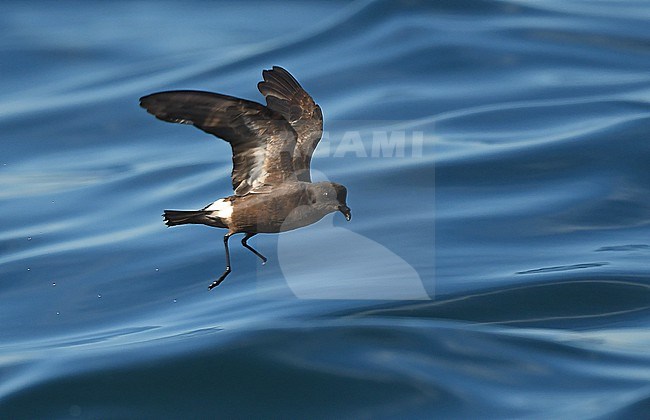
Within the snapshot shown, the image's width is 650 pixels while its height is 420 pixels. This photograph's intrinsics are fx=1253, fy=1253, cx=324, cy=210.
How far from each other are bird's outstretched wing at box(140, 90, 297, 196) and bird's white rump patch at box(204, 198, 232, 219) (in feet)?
0.58

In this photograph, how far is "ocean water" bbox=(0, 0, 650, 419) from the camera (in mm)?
11109

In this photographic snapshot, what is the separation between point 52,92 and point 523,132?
27.6 ft

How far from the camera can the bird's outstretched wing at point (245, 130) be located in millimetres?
5852

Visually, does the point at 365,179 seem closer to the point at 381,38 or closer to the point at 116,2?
the point at 381,38

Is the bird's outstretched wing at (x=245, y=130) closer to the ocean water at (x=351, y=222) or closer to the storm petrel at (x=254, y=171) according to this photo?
the storm petrel at (x=254, y=171)

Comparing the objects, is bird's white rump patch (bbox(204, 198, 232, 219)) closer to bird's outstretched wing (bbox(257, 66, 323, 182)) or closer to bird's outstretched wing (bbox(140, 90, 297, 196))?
bird's outstretched wing (bbox(140, 90, 297, 196))

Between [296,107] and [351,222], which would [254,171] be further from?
[351,222]

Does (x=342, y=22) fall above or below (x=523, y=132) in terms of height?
above

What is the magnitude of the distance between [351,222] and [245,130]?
9182 mm

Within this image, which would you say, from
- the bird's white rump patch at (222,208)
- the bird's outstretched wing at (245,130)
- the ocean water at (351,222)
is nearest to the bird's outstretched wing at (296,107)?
the bird's outstretched wing at (245,130)

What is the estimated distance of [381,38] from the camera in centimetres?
2216

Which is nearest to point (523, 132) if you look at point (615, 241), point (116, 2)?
point (615, 241)

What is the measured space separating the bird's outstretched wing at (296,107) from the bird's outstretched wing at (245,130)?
13.4 inches

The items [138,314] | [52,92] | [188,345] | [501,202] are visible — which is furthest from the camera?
[52,92]
